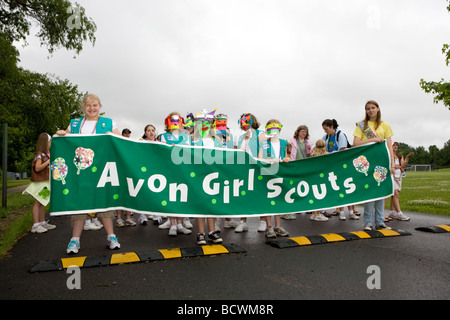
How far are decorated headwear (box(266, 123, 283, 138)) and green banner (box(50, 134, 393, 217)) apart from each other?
0.66 meters

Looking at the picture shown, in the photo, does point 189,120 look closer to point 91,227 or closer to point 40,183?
point 91,227

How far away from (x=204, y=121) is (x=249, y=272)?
3082mm

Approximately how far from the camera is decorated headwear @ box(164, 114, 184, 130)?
20.4ft

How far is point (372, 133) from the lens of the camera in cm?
655

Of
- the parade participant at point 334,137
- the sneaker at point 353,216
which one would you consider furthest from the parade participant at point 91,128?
the sneaker at point 353,216

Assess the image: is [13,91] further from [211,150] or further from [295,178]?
[295,178]

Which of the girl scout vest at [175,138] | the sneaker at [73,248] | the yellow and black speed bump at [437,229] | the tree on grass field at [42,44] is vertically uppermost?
the tree on grass field at [42,44]

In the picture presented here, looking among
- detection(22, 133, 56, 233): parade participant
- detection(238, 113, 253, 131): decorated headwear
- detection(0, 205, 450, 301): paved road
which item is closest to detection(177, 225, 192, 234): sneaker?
detection(0, 205, 450, 301): paved road

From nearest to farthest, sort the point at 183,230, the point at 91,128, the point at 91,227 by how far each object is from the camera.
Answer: the point at 91,128 → the point at 183,230 → the point at 91,227

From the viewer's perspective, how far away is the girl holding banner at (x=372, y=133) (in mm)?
6496

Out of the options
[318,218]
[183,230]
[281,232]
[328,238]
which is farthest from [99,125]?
[318,218]

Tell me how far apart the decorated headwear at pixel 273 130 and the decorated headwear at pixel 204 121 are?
43.8 inches

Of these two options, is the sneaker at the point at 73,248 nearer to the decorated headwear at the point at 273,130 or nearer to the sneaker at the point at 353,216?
the decorated headwear at the point at 273,130

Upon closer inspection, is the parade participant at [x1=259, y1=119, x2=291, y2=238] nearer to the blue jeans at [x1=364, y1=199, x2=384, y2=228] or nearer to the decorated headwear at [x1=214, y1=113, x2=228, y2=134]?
the decorated headwear at [x1=214, y1=113, x2=228, y2=134]
